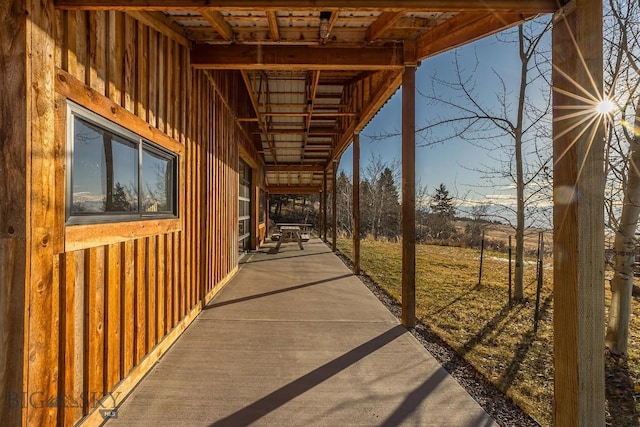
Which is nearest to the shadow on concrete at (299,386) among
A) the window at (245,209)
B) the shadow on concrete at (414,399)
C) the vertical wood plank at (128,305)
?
the shadow on concrete at (414,399)

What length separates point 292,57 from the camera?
12.5ft

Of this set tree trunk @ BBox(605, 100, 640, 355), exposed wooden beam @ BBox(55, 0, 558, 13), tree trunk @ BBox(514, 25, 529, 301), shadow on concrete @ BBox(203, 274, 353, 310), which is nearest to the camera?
exposed wooden beam @ BBox(55, 0, 558, 13)

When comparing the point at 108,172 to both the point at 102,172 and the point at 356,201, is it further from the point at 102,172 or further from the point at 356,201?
the point at 356,201

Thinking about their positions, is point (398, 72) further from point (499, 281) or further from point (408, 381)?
point (499, 281)

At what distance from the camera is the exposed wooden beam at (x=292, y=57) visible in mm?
3809

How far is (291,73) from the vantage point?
5.95 m

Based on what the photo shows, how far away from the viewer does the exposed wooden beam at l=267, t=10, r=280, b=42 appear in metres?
3.06

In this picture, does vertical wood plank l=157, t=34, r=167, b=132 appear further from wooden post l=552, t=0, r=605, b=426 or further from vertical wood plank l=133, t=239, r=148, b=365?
wooden post l=552, t=0, r=605, b=426

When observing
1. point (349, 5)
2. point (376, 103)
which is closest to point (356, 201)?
point (376, 103)

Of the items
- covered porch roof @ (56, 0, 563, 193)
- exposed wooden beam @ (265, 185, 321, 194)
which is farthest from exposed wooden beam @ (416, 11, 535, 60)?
exposed wooden beam @ (265, 185, 321, 194)

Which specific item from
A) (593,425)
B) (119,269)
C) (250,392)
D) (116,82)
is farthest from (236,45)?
(593,425)

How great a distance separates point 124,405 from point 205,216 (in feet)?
8.58

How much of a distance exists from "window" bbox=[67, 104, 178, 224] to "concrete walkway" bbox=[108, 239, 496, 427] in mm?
1424

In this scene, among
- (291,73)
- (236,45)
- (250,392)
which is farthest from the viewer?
(291,73)
